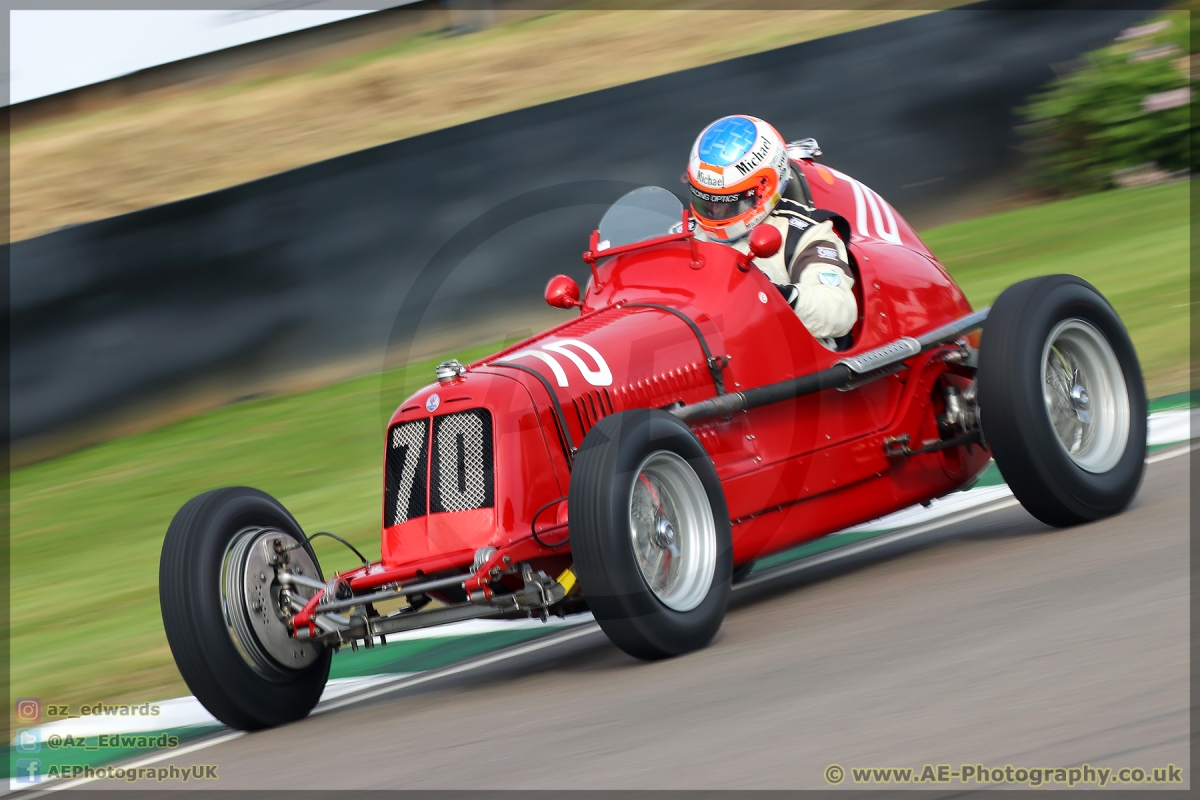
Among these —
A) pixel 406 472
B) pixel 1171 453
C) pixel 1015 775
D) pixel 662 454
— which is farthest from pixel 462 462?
pixel 1171 453

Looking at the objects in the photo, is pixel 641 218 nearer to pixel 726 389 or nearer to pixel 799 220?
pixel 799 220

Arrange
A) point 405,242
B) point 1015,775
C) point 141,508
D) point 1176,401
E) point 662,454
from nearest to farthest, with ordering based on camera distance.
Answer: point 1015,775 < point 662,454 < point 1176,401 < point 141,508 < point 405,242

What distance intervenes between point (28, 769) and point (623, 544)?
2467 millimetres

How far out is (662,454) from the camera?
5.30 metres

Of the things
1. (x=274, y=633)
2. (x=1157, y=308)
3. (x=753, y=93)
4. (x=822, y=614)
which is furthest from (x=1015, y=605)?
(x=753, y=93)

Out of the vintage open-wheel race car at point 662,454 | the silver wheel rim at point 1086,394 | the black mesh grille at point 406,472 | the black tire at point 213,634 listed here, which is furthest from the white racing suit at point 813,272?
the black tire at point 213,634

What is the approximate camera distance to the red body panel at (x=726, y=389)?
5.50 m

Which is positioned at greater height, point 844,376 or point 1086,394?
point 844,376

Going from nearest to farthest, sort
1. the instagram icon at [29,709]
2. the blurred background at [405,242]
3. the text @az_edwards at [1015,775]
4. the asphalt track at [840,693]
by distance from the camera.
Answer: the text @az_edwards at [1015,775], the asphalt track at [840,693], the instagram icon at [29,709], the blurred background at [405,242]

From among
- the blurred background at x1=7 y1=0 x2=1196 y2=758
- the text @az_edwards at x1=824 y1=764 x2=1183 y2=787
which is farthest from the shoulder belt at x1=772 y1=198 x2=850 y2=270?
the text @az_edwards at x1=824 y1=764 x2=1183 y2=787

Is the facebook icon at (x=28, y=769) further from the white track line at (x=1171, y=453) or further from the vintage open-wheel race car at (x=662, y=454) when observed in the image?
the white track line at (x=1171, y=453)

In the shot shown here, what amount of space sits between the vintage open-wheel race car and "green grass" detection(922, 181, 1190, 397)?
11.4 feet

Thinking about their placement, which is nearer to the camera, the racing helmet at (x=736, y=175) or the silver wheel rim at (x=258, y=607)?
the silver wheel rim at (x=258, y=607)

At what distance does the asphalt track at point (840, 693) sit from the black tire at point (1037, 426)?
0.12 meters
